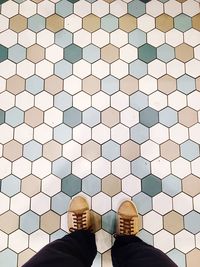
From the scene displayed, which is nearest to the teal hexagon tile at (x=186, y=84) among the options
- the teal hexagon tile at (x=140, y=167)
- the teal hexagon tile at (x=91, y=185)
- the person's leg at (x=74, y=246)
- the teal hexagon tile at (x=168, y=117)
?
the teal hexagon tile at (x=168, y=117)

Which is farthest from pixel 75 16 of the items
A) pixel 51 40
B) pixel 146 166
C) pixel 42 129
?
pixel 146 166

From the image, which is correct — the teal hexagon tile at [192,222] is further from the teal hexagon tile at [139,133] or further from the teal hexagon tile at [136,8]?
the teal hexagon tile at [136,8]

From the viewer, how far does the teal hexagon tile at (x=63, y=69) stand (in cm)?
233

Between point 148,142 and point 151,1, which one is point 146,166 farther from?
point 151,1

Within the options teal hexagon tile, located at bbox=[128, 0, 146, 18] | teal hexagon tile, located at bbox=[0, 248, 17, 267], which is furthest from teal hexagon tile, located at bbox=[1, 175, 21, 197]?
teal hexagon tile, located at bbox=[128, 0, 146, 18]

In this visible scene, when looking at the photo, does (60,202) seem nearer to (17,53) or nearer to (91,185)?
(91,185)

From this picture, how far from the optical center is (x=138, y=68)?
234 centimetres

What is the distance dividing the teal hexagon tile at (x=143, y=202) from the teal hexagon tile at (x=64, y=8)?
103cm

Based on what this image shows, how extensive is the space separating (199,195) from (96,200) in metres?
0.47

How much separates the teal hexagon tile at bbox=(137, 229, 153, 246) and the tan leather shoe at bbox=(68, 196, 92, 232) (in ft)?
0.76

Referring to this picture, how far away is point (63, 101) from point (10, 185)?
0.48 meters

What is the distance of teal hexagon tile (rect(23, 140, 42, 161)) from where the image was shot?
2186 millimetres

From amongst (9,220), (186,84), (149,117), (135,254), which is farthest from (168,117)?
(9,220)

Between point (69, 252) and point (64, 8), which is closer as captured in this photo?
point (69, 252)
